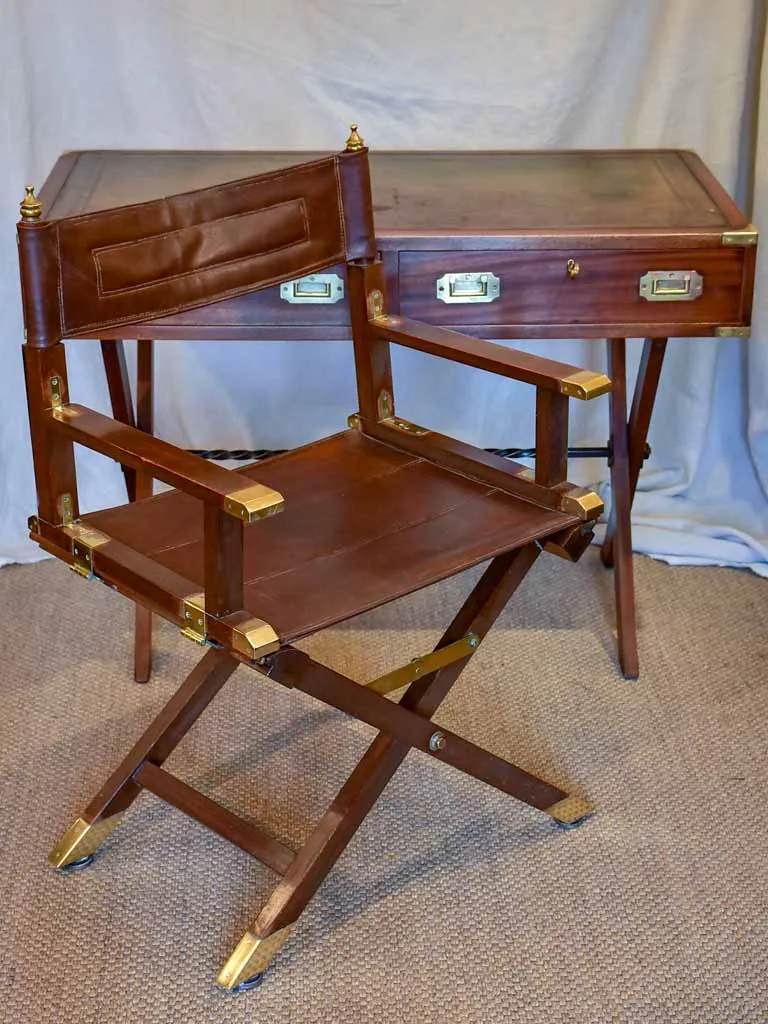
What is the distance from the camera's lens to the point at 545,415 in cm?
171

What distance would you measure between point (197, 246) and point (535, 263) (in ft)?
1.85

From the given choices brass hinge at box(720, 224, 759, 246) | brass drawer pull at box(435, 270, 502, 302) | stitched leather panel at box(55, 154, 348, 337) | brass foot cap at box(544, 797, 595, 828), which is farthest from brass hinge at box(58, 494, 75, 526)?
brass hinge at box(720, 224, 759, 246)

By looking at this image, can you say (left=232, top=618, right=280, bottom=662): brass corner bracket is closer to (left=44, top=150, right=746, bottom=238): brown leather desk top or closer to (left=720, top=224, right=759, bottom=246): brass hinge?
(left=44, top=150, right=746, bottom=238): brown leather desk top

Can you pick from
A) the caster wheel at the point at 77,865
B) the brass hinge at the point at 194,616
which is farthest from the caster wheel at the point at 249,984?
the brass hinge at the point at 194,616

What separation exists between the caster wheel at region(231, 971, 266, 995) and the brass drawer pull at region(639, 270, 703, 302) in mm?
1145

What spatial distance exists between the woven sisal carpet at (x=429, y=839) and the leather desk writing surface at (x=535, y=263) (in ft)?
2.13

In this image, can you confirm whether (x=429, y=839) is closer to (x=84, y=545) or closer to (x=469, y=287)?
(x=84, y=545)

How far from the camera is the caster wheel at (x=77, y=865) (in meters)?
1.87

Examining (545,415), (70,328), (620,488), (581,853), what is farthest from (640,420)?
(70,328)

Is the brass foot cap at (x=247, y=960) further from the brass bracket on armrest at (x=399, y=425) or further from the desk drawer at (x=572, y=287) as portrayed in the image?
the desk drawer at (x=572, y=287)

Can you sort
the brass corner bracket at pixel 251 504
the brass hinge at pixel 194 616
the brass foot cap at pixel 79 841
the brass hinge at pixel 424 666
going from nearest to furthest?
the brass corner bracket at pixel 251 504 < the brass hinge at pixel 194 616 < the brass hinge at pixel 424 666 < the brass foot cap at pixel 79 841

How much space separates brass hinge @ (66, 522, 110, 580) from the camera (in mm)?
1614

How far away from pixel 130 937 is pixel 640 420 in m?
1.22

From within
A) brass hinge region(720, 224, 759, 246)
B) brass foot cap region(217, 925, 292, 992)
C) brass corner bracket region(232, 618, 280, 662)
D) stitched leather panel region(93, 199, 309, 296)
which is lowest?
brass foot cap region(217, 925, 292, 992)
